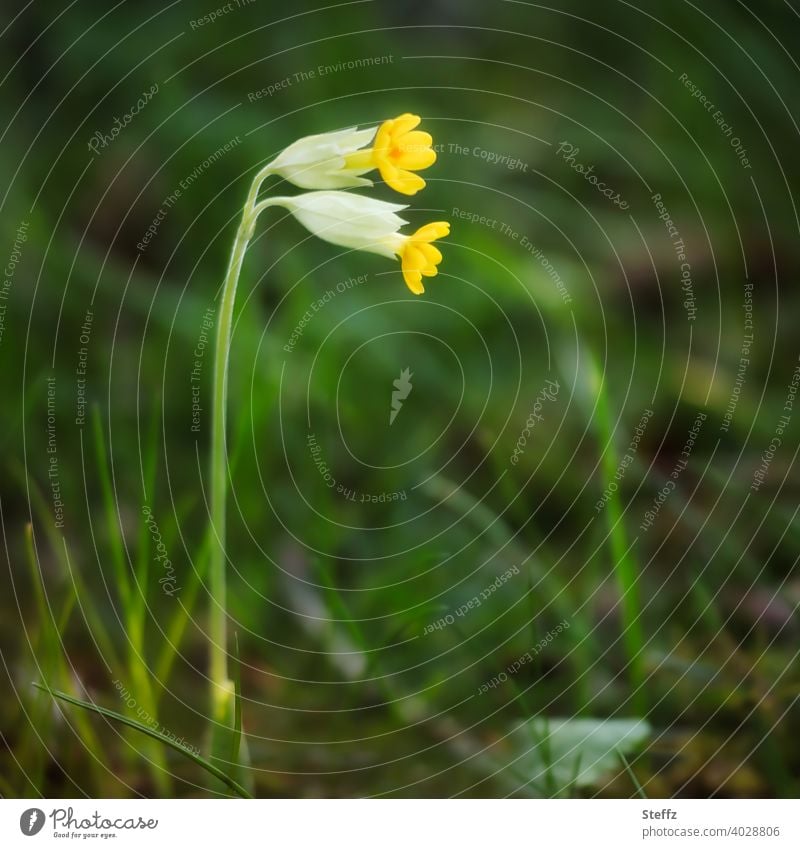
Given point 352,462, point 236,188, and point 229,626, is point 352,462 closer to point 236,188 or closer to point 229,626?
point 229,626

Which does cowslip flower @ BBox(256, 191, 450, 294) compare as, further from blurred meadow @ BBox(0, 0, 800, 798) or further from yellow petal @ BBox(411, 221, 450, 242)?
blurred meadow @ BBox(0, 0, 800, 798)

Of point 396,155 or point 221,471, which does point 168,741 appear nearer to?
point 221,471

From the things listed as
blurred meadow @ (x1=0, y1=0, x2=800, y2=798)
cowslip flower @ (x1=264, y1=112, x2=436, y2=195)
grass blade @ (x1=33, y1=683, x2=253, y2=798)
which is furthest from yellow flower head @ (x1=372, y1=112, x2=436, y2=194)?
grass blade @ (x1=33, y1=683, x2=253, y2=798)

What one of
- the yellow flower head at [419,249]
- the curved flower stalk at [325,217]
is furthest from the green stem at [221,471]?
the yellow flower head at [419,249]

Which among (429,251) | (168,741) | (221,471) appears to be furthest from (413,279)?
(168,741)
